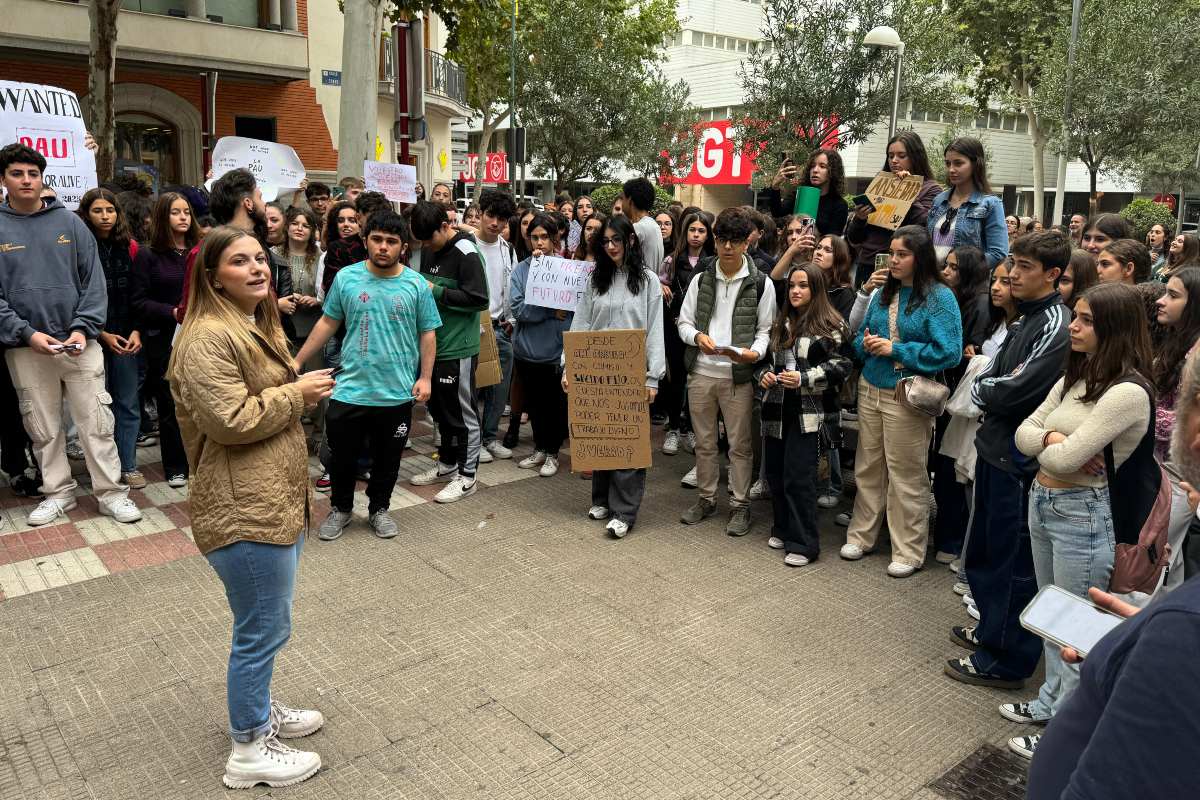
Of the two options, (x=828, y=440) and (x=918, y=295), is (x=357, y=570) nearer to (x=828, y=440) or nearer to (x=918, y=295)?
(x=828, y=440)

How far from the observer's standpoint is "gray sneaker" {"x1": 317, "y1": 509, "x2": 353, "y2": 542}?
5.61 metres

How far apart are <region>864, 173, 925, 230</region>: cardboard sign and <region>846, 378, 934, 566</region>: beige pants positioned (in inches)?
64.9

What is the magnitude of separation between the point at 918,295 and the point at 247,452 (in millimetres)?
3668

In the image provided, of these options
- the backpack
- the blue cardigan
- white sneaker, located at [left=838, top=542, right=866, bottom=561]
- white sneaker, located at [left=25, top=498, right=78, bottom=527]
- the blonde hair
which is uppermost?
the blonde hair

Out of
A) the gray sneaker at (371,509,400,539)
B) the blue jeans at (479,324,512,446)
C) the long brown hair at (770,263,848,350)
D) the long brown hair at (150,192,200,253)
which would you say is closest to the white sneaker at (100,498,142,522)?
the gray sneaker at (371,509,400,539)

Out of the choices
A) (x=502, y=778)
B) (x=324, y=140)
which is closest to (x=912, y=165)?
(x=502, y=778)

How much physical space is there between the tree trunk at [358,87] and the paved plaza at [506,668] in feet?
24.8

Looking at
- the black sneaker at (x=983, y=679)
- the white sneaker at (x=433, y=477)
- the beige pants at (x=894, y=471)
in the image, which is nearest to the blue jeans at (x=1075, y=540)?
the black sneaker at (x=983, y=679)

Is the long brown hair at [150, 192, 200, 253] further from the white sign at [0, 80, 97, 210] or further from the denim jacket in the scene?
the denim jacket

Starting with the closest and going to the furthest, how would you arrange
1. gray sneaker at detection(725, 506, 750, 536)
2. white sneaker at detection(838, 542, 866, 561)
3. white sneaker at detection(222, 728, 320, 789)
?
1. white sneaker at detection(222, 728, 320, 789)
2. white sneaker at detection(838, 542, 866, 561)
3. gray sneaker at detection(725, 506, 750, 536)

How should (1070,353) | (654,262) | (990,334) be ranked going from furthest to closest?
(654,262), (990,334), (1070,353)

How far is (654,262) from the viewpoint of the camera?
7.45 metres

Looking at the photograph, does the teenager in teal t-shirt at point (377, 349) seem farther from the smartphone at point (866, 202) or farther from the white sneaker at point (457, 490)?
the smartphone at point (866, 202)

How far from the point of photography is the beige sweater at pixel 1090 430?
3.30 m
